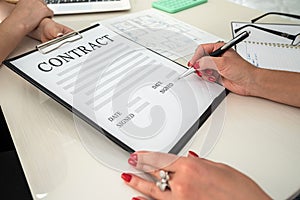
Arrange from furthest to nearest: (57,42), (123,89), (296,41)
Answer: (296,41)
(57,42)
(123,89)

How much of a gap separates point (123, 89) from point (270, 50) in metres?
0.38

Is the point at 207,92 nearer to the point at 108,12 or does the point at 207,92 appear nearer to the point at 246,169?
the point at 246,169

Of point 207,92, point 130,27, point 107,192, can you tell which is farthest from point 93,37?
point 107,192

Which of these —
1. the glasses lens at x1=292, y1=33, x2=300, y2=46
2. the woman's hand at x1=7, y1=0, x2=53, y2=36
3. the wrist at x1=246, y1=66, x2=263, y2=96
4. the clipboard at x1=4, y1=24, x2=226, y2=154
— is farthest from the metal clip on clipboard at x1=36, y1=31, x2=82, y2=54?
the glasses lens at x1=292, y1=33, x2=300, y2=46

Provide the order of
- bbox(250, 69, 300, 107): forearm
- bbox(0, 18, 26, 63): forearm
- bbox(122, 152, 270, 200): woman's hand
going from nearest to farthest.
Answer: bbox(122, 152, 270, 200): woman's hand
bbox(250, 69, 300, 107): forearm
bbox(0, 18, 26, 63): forearm

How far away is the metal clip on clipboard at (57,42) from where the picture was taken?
0.74m

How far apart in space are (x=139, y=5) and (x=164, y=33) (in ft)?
0.65

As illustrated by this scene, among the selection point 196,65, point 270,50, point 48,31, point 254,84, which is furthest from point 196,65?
point 48,31

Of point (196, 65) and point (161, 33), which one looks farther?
point (161, 33)

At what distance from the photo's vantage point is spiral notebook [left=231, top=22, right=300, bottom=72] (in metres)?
0.79

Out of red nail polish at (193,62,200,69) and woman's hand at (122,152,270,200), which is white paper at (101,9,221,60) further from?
woman's hand at (122,152,270,200)

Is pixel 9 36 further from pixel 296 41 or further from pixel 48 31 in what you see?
pixel 296 41

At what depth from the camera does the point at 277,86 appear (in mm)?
687

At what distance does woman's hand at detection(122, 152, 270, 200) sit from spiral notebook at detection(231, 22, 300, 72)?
13.5 inches
